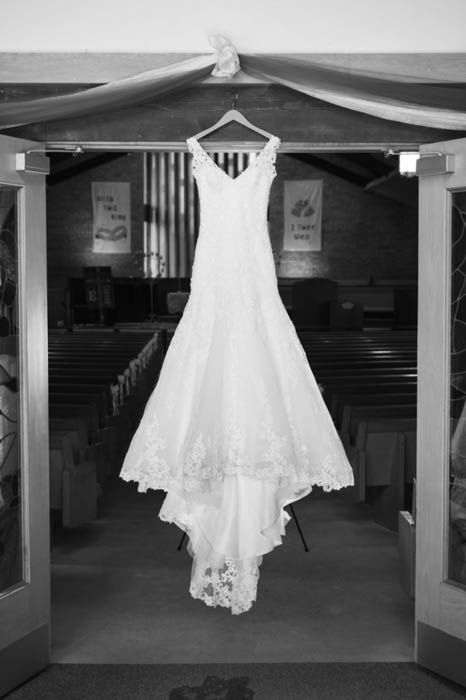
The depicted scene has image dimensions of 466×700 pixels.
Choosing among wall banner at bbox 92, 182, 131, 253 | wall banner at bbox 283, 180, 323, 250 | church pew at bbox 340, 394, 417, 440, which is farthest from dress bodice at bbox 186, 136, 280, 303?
wall banner at bbox 92, 182, 131, 253

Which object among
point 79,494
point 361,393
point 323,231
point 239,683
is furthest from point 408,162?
point 323,231

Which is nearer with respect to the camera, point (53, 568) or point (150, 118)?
point (150, 118)

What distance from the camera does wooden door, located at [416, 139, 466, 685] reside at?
3.27 metres

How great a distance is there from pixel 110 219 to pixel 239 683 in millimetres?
17445

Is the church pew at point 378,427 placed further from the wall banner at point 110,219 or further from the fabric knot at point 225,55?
the wall banner at point 110,219

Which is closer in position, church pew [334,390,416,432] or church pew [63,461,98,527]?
church pew [63,461,98,527]

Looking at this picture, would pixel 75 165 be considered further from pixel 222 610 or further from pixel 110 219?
pixel 222 610

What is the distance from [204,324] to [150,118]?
0.84 meters

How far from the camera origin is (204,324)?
3.20 m

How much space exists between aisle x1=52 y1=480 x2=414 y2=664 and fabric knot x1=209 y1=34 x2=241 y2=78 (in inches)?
87.4

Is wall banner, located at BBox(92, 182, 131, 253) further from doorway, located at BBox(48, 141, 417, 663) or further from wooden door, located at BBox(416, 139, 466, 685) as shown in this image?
wooden door, located at BBox(416, 139, 466, 685)

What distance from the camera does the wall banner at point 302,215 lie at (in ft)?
62.4
